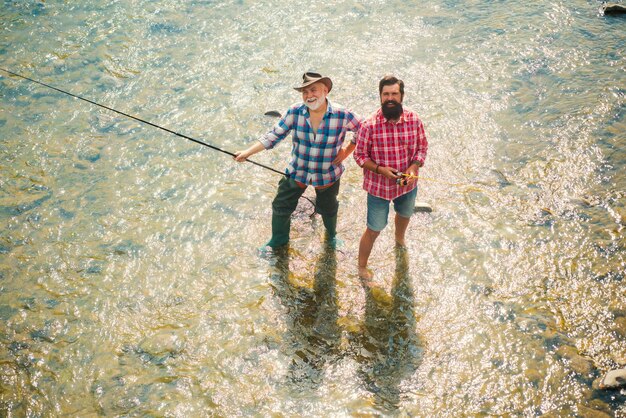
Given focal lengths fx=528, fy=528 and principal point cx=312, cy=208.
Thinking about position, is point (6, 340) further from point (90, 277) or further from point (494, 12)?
point (494, 12)

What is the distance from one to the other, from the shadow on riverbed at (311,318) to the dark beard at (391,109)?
71.5 inches

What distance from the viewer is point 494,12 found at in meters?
9.57

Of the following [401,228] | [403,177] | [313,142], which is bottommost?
[401,228]

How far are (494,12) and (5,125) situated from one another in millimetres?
8301

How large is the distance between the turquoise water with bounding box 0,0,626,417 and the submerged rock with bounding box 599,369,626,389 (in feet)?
0.28

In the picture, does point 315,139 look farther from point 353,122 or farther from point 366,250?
point 366,250

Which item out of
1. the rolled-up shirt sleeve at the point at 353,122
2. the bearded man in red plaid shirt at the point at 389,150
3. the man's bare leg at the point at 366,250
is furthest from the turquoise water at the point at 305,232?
the rolled-up shirt sleeve at the point at 353,122

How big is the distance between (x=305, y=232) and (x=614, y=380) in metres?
3.22

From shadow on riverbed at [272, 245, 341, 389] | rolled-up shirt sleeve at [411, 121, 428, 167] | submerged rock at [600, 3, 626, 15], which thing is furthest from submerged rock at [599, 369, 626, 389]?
submerged rock at [600, 3, 626, 15]

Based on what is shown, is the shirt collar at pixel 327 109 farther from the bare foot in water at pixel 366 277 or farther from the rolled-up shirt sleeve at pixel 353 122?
the bare foot in water at pixel 366 277

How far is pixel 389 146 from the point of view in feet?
15.0

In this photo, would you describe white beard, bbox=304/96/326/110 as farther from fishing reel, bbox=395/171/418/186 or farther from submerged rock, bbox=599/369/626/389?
submerged rock, bbox=599/369/626/389

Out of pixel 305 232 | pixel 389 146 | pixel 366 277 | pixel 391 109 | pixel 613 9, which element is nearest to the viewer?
pixel 391 109

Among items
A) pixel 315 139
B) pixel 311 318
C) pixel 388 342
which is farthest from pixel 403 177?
pixel 311 318
